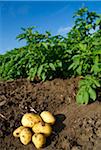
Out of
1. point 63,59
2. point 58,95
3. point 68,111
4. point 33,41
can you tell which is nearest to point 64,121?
point 68,111

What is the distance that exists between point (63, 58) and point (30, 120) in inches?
62.2

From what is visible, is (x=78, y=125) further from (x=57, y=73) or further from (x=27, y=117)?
(x=57, y=73)

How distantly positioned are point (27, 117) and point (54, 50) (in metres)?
1.57

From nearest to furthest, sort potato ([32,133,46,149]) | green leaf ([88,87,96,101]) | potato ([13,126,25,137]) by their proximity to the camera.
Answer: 1. potato ([32,133,46,149])
2. potato ([13,126,25,137])
3. green leaf ([88,87,96,101])

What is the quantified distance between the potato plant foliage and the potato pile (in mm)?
534

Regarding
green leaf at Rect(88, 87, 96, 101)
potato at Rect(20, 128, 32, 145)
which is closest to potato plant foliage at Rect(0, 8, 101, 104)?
green leaf at Rect(88, 87, 96, 101)

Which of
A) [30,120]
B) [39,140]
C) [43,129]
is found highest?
[30,120]

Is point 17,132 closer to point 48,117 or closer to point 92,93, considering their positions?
point 48,117

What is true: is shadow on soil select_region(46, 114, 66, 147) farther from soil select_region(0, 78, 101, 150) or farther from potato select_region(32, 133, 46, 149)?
potato select_region(32, 133, 46, 149)

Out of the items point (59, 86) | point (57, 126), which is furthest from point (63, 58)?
point (57, 126)

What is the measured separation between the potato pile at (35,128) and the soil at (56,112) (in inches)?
3.3

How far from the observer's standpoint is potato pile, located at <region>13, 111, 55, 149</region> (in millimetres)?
4586

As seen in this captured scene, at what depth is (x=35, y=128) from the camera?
4.72 meters

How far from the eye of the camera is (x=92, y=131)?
15.3ft
